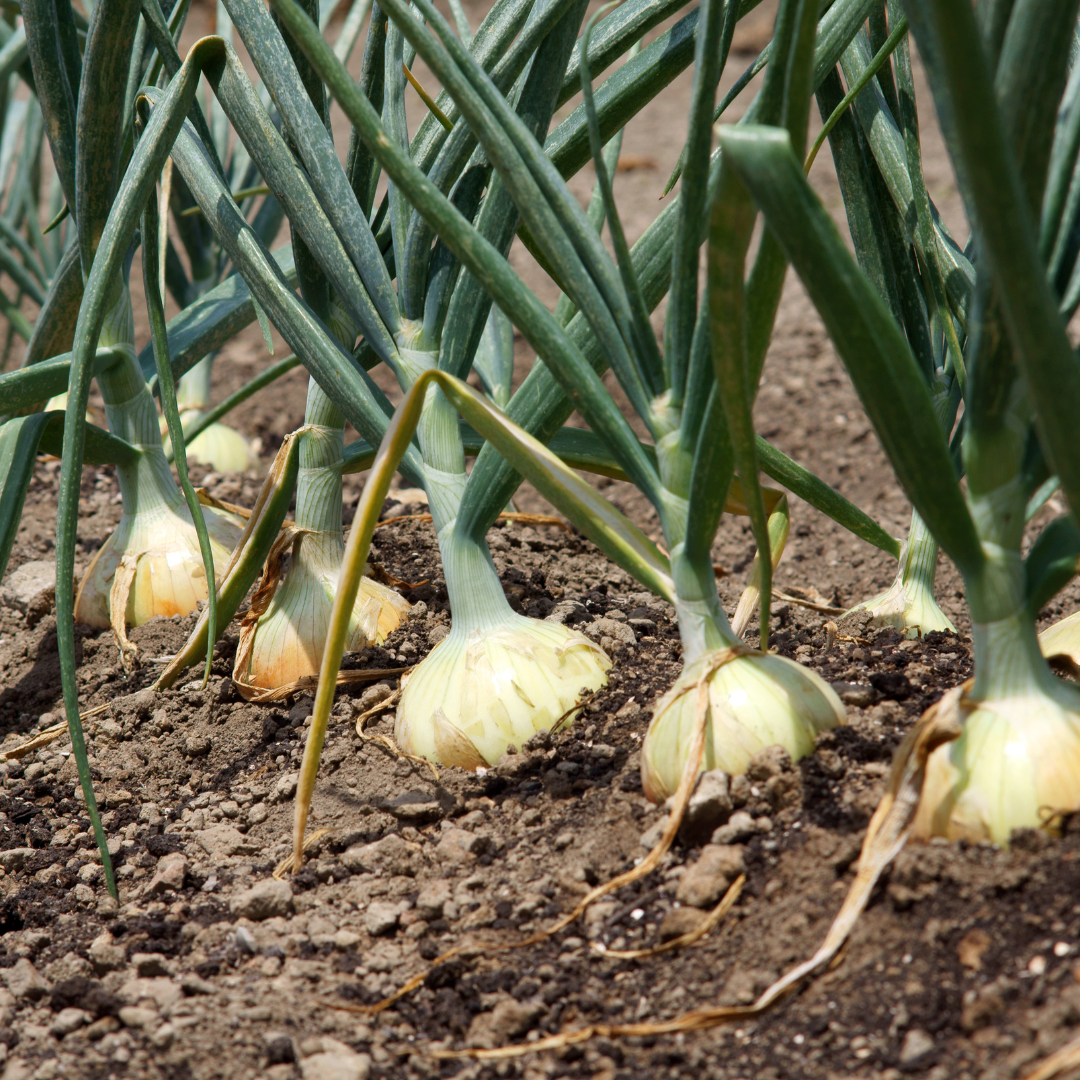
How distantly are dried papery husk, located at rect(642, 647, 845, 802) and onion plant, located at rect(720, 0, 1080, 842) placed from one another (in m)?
0.11

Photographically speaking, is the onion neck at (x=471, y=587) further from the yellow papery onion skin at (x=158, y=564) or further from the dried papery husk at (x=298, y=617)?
the yellow papery onion skin at (x=158, y=564)

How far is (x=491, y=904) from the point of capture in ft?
2.42

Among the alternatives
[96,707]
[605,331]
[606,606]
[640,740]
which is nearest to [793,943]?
[640,740]

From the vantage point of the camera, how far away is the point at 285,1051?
2.07 ft

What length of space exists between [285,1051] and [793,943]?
318 millimetres

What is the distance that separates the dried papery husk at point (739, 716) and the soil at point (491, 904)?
0.06 ft

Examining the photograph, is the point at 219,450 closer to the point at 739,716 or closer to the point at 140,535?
the point at 140,535

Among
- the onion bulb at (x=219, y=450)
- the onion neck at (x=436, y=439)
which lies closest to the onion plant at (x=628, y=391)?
the onion neck at (x=436, y=439)

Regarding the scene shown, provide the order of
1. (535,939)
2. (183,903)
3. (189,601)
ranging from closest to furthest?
(535,939) < (183,903) < (189,601)

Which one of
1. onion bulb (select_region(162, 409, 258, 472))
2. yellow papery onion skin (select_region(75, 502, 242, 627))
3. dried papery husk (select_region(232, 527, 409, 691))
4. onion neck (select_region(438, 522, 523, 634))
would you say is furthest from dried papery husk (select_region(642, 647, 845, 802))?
onion bulb (select_region(162, 409, 258, 472))

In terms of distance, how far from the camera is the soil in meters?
0.56

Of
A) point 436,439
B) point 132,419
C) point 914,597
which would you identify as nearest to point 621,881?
point 436,439

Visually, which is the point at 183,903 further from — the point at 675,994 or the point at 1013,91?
the point at 1013,91

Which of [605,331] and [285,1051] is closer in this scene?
[285,1051]
